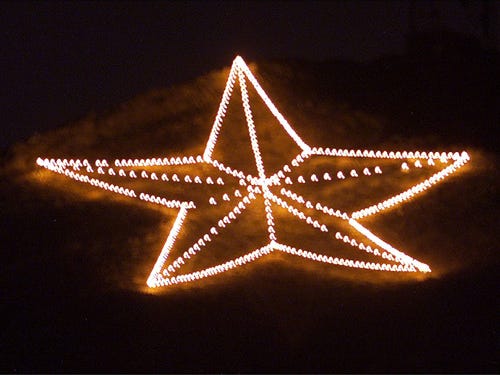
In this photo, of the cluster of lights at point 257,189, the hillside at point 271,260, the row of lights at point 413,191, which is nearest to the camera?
the hillside at point 271,260

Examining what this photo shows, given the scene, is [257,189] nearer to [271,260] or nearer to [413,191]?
[271,260]

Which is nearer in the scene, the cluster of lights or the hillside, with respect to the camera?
the hillside

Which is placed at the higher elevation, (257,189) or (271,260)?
(257,189)

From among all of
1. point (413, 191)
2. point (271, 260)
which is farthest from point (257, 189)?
point (413, 191)

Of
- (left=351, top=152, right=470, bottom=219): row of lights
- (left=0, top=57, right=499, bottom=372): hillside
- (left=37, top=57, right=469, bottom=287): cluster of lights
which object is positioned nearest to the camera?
(left=0, top=57, right=499, bottom=372): hillside

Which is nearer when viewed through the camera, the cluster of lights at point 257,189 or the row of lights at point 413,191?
the cluster of lights at point 257,189

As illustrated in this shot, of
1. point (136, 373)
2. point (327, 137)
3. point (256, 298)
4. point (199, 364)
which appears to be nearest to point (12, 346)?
point (136, 373)

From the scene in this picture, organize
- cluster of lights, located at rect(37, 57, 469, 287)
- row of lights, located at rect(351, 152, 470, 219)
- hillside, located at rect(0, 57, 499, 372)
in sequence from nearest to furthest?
hillside, located at rect(0, 57, 499, 372), cluster of lights, located at rect(37, 57, 469, 287), row of lights, located at rect(351, 152, 470, 219)

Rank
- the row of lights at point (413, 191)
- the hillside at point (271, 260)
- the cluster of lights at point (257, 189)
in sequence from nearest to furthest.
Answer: the hillside at point (271, 260)
the cluster of lights at point (257, 189)
the row of lights at point (413, 191)

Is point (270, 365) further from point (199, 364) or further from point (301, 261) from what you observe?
point (301, 261)
